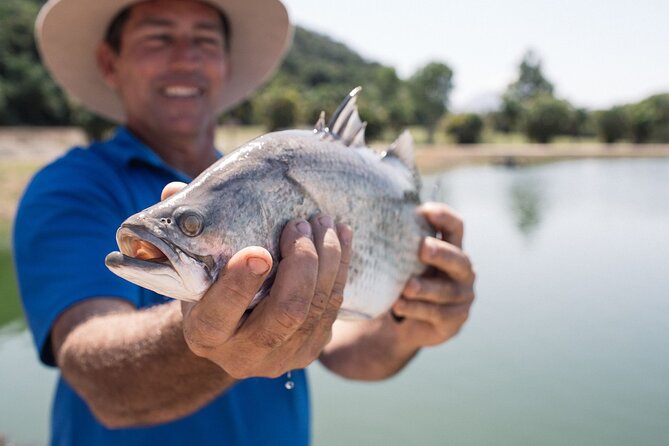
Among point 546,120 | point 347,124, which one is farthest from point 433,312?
point 546,120

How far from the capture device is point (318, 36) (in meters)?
119

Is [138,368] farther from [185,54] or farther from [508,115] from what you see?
[508,115]

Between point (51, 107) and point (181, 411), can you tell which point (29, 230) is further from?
point (51, 107)

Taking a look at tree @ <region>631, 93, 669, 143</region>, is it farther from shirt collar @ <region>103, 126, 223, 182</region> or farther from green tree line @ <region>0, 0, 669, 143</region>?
shirt collar @ <region>103, 126, 223, 182</region>

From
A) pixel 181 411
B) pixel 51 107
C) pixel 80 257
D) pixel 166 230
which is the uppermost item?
pixel 166 230

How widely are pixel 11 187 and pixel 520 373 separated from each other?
15966 mm

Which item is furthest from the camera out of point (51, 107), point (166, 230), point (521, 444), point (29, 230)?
point (51, 107)

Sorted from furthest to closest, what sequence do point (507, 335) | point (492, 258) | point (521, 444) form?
point (492, 258)
point (507, 335)
point (521, 444)

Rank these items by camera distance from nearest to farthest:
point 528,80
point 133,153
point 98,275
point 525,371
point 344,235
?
point 344,235
point 98,275
point 133,153
point 525,371
point 528,80

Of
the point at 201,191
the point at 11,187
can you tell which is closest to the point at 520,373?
the point at 201,191

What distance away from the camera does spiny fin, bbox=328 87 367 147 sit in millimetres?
1863

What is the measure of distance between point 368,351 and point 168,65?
70.6 inches

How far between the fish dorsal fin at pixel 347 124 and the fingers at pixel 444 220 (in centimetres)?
58

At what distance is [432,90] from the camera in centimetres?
5447
